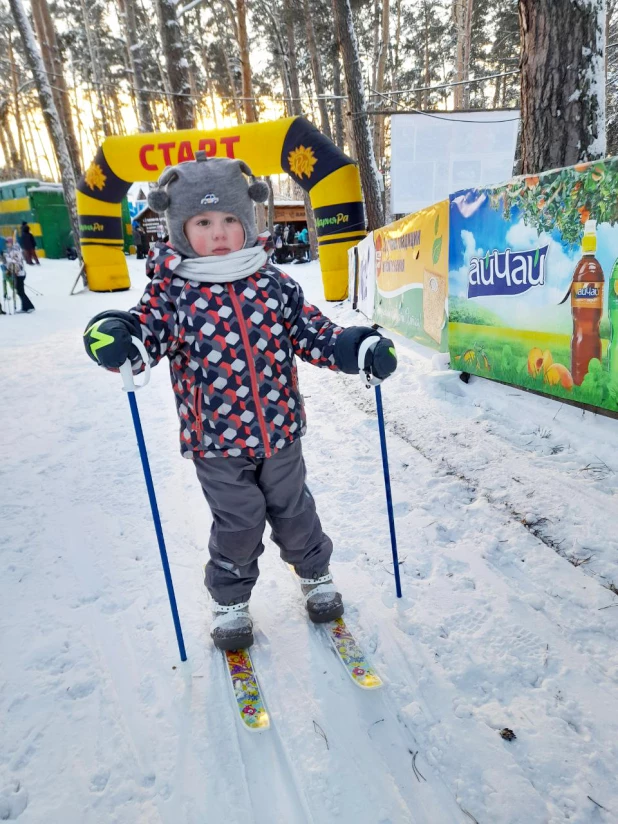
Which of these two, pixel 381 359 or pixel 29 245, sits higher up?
pixel 29 245

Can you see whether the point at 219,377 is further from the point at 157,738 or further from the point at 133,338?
the point at 157,738

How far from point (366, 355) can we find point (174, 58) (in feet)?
42.1

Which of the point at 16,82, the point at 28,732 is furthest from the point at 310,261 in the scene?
the point at 16,82

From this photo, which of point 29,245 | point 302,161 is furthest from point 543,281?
point 29,245

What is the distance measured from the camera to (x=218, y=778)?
1402 mm

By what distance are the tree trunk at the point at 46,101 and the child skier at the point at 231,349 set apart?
562 inches

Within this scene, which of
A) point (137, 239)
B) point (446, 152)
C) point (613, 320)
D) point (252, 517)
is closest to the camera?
point (252, 517)

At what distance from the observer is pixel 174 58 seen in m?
11.1

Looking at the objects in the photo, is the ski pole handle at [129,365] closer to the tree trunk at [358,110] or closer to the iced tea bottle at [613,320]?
the iced tea bottle at [613,320]

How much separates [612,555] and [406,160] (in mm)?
9230

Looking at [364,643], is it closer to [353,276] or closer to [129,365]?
[129,365]

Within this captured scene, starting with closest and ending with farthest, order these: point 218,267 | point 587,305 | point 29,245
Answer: point 218,267, point 587,305, point 29,245

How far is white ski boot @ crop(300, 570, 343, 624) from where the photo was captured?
1934mm

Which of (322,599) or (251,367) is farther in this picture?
(322,599)
